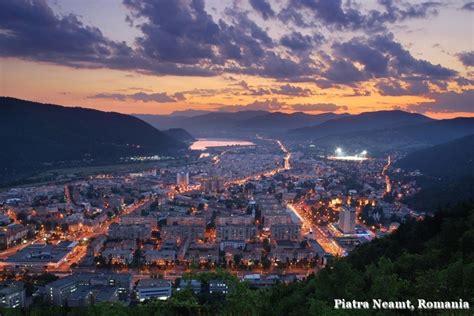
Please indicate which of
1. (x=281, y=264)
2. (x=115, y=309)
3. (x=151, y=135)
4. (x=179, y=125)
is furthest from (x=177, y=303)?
(x=179, y=125)

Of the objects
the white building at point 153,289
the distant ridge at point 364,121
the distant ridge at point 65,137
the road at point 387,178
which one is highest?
the distant ridge at point 364,121

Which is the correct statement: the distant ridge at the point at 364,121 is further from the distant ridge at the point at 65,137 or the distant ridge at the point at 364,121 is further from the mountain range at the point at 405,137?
the distant ridge at the point at 65,137

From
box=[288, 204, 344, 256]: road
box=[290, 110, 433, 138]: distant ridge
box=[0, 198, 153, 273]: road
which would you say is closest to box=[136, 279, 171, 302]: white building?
box=[0, 198, 153, 273]: road

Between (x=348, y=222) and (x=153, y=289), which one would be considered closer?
(x=153, y=289)

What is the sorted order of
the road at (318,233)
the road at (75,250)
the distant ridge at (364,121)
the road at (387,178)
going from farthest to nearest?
the distant ridge at (364,121) < the road at (387,178) < the road at (318,233) < the road at (75,250)

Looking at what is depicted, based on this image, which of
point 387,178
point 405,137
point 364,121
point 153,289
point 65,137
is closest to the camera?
point 153,289

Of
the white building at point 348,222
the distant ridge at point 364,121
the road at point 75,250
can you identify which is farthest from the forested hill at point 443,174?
the distant ridge at point 364,121

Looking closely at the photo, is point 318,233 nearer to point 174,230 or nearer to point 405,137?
point 174,230

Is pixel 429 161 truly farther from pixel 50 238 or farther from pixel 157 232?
pixel 50 238

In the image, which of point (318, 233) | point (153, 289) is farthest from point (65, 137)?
point (153, 289)
